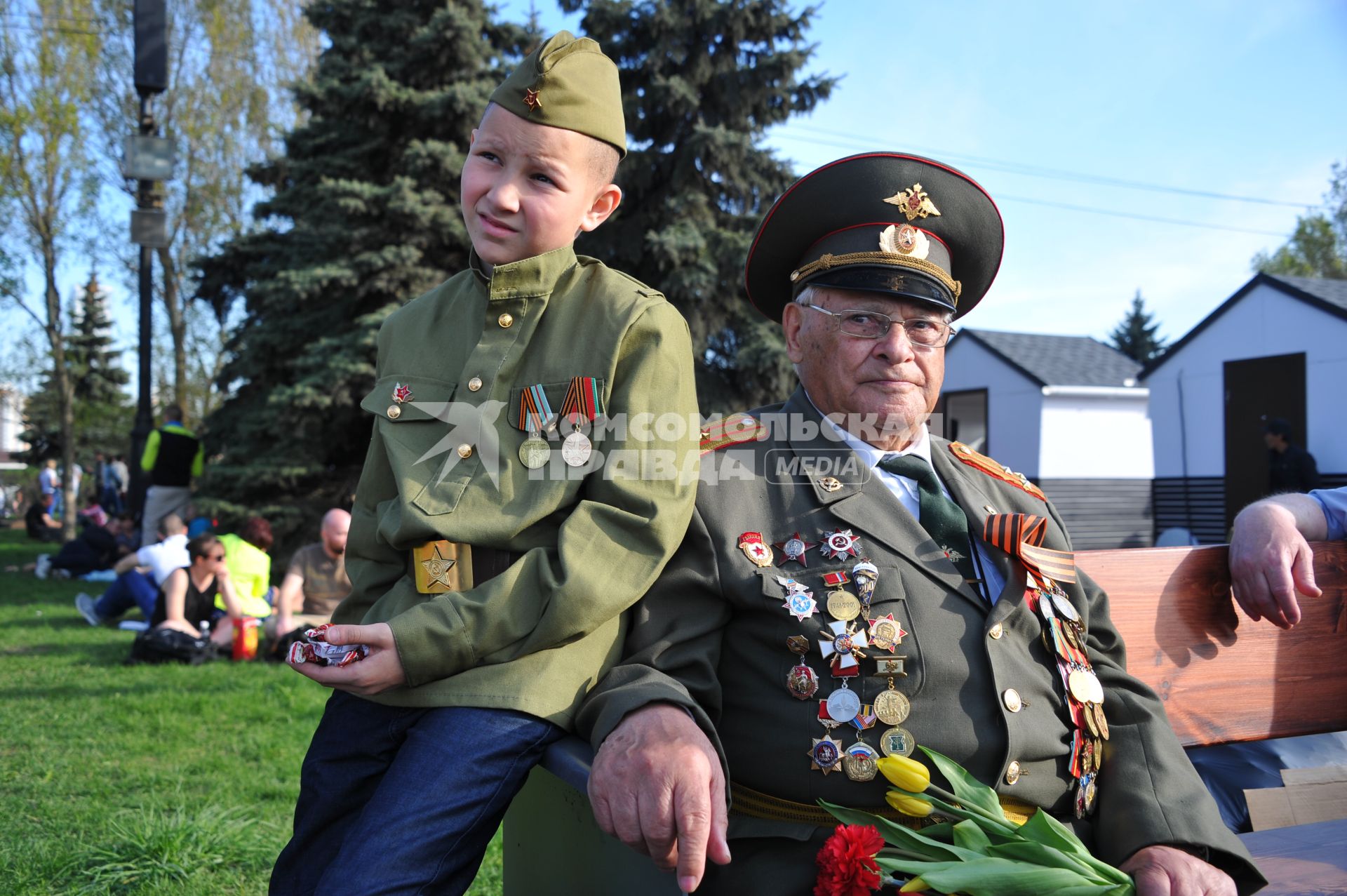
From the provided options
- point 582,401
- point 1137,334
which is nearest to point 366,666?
point 582,401

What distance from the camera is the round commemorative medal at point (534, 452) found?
167 centimetres

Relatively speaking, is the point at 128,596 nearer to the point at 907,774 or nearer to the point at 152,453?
→ the point at 152,453

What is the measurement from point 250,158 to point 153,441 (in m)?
10.4

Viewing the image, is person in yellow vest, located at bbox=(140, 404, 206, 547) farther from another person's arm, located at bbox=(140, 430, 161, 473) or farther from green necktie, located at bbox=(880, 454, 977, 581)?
green necktie, located at bbox=(880, 454, 977, 581)

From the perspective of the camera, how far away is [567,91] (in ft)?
5.58

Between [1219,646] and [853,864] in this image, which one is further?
[1219,646]

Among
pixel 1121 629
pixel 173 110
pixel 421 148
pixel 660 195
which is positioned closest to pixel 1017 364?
pixel 660 195

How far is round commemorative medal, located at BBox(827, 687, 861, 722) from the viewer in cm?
172

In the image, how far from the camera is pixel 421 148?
11148mm

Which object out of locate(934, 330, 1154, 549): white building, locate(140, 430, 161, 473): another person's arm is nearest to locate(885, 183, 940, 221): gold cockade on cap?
locate(140, 430, 161, 473): another person's arm

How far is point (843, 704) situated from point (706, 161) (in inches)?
410

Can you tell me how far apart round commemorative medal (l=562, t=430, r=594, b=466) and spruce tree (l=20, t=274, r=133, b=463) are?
28.7 metres

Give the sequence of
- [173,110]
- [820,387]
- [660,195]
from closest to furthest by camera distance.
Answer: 1. [820,387]
2. [660,195]
3. [173,110]

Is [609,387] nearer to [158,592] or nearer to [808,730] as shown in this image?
[808,730]
